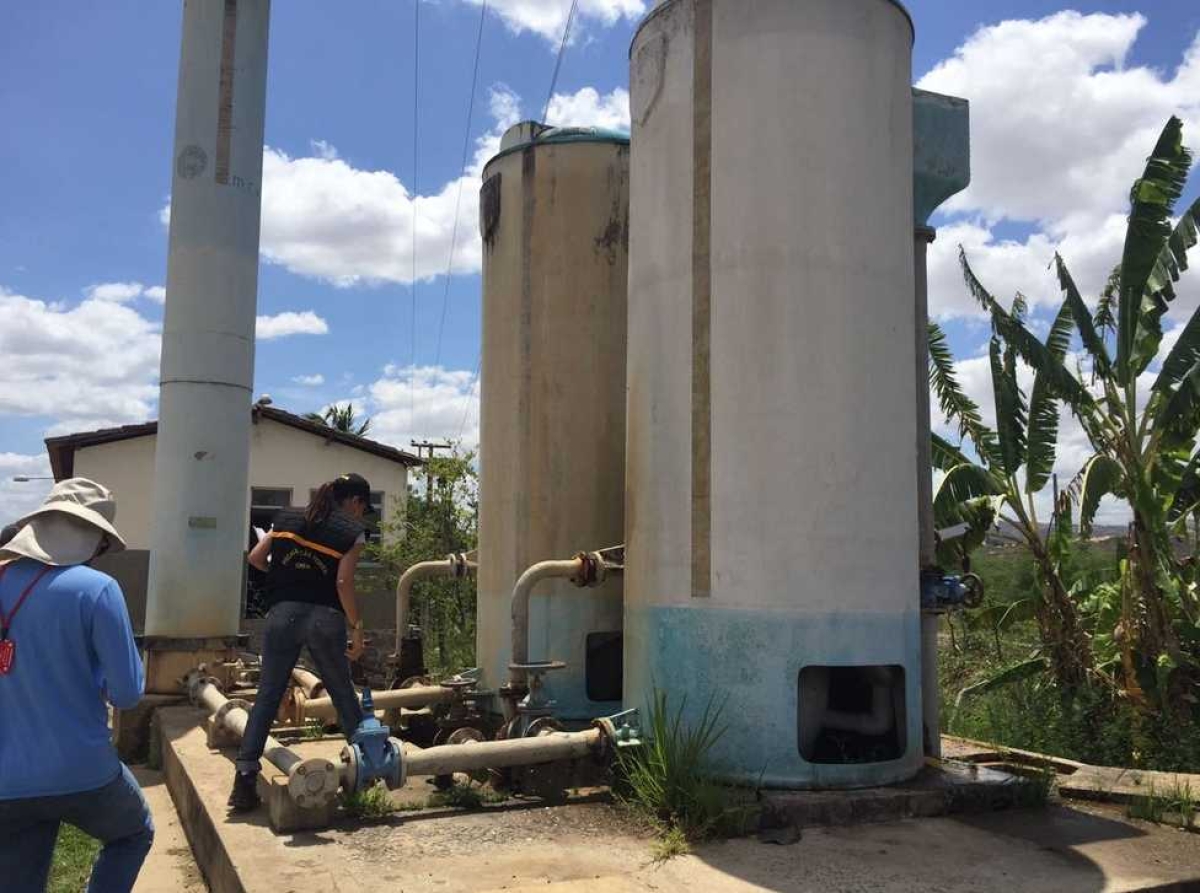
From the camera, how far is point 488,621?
28.8 ft

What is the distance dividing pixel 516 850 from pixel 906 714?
2538 millimetres

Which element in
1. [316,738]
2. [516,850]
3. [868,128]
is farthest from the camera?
[316,738]

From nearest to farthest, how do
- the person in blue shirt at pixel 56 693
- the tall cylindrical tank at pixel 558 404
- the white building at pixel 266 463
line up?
the person in blue shirt at pixel 56 693
the tall cylindrical tank at pixel 558 404
the white building at pixel 266 463

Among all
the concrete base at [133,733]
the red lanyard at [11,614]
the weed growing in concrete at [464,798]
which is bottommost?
the concrete base at [133,733]

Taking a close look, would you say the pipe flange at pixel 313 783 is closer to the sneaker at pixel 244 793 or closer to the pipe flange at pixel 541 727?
the sneaker at pixel 244 793

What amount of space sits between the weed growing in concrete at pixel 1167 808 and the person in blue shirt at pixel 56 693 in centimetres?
551

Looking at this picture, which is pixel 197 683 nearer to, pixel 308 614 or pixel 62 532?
pixel 308 614

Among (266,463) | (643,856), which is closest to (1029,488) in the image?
(643,856)

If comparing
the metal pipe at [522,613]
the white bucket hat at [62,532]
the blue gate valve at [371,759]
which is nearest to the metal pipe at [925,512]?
the metal pipe at [522,613]

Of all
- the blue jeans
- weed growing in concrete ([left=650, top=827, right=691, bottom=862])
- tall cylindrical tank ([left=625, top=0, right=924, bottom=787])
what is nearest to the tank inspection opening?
tall cylindrical tank ([left=625, top=0, right=924, bottom=787])

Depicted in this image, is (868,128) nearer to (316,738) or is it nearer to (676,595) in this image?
(676,595)

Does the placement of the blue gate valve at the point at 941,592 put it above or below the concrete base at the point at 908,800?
above

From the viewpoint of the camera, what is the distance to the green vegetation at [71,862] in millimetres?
5816

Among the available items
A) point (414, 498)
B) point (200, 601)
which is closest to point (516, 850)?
point (200, 601)
